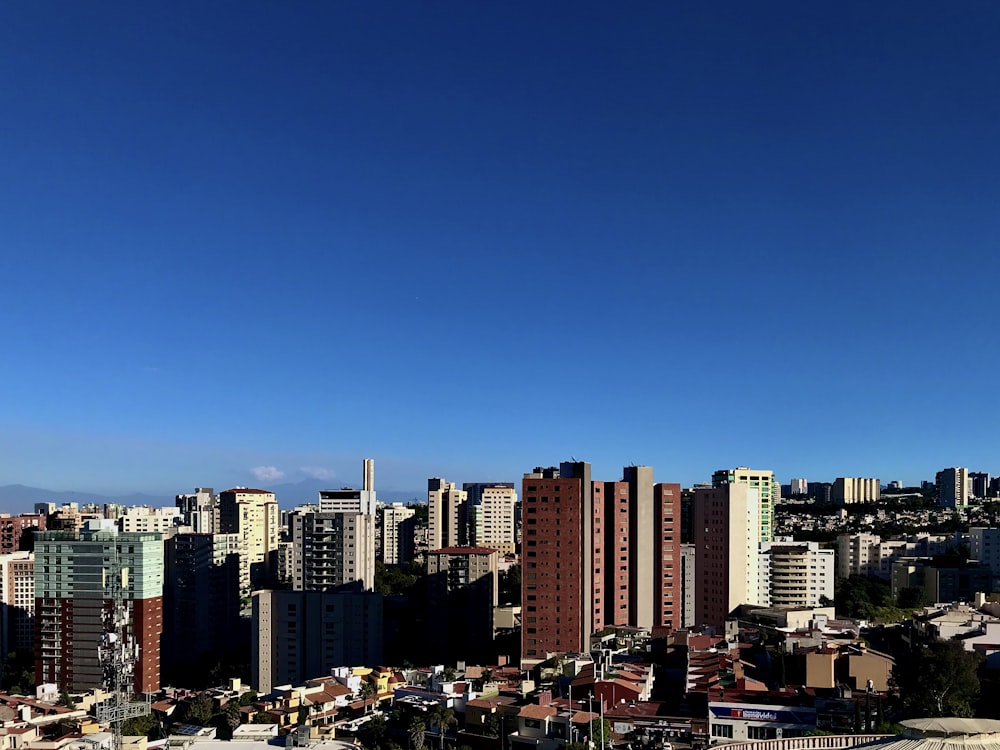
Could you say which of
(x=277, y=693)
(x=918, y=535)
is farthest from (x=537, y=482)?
(x=918, y=535)

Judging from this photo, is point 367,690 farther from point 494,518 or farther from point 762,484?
point 494,518

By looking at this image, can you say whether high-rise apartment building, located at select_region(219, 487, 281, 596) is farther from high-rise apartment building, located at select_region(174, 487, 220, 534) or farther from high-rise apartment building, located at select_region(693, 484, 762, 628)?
high-rise apartment building, located at select_region(693, 484, 762, 628)

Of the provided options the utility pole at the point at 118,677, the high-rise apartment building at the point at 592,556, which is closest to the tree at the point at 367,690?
the utility pole at the point at 118,677

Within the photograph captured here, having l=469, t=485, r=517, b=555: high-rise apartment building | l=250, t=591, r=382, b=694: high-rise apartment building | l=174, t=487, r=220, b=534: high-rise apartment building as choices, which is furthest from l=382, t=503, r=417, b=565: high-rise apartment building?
l=250, t=591, r=382, b=694: high-rise apartment building

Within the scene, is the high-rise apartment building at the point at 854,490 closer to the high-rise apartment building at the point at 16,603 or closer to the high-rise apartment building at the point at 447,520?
the high-rise apartment building at the point at 447,520

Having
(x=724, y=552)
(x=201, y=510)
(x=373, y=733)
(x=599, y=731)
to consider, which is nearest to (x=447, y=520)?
(x=201, y=510)

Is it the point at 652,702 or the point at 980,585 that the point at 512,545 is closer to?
the point at 980,585
